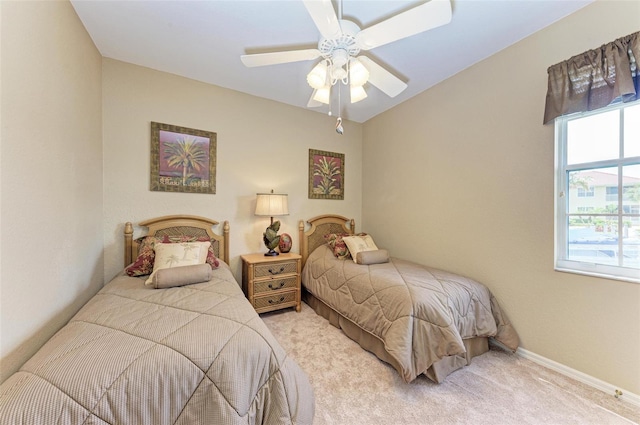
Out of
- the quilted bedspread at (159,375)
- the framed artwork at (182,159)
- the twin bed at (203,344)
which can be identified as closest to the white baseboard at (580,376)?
the twin bed at (203,344)

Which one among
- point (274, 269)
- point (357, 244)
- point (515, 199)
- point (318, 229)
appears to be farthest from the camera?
point (318, 229)

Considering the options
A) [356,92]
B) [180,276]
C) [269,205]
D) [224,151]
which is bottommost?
[180,276]

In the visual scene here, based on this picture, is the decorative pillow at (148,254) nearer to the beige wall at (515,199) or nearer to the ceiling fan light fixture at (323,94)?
the ceiling fan light fixture at (323,94)

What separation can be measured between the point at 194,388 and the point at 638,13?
311 centimetres

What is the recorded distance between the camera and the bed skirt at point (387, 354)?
159 centimetres

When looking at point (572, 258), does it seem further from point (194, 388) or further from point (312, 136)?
point (312, 136)

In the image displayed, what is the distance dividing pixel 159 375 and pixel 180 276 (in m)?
0.90

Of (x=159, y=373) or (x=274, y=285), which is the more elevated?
(x=159, y=373)

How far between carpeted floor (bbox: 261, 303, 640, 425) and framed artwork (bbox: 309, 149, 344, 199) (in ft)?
6.63

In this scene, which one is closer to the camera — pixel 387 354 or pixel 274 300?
pixel 387 354

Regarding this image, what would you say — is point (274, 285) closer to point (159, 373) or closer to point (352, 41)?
point (159, 373)

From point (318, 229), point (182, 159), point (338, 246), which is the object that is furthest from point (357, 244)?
point (182, 159)

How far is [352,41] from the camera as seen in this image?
4.41ft

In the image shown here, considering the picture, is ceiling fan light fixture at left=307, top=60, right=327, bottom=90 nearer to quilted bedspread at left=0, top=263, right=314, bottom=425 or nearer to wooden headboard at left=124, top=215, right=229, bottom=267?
quilted bedspread at left=0, top=263, right=314, bottom=425
